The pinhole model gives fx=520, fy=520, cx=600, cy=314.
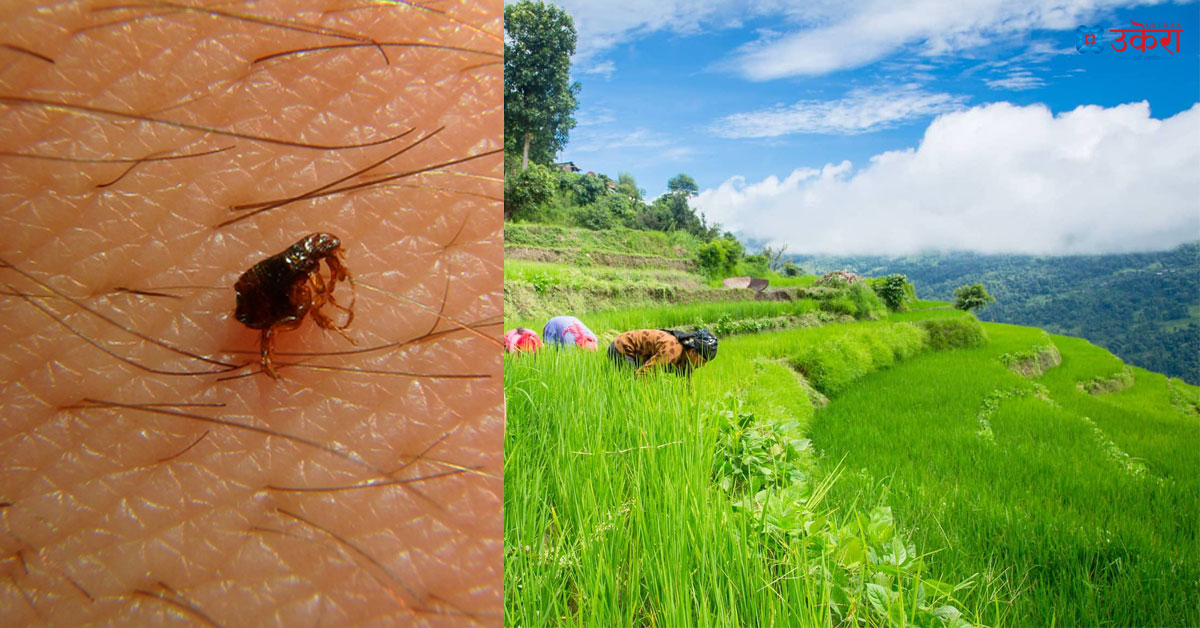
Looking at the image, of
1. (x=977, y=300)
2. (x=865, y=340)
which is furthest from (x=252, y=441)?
(x=977, y=300)

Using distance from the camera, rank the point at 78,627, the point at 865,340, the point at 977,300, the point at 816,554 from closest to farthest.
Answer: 1. the point at 78,627
2. the point at 816,554
3. the point at 865,340
4. the point at 977,300

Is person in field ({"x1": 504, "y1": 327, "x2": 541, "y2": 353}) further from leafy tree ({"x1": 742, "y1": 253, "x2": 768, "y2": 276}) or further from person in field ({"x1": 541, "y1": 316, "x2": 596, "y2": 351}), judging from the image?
leafy tree ({"x1": 742, "y1": 253, "x2": 768, "y2": 276})

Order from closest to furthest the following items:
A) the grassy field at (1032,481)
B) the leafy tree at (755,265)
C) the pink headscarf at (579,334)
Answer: the grassy field at (1032,481)
the pink headscarf at (579,334)
the leafy tree at (755,265)

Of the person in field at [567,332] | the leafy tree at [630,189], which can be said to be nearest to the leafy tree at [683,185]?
the leafy tree at [630,189]

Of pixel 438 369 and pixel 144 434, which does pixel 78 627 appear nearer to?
pixel 144 434

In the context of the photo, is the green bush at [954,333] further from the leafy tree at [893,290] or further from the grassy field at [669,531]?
the grassy field at [669,531]

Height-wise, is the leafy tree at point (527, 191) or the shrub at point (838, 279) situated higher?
the leafy tree at point (527, 191)
